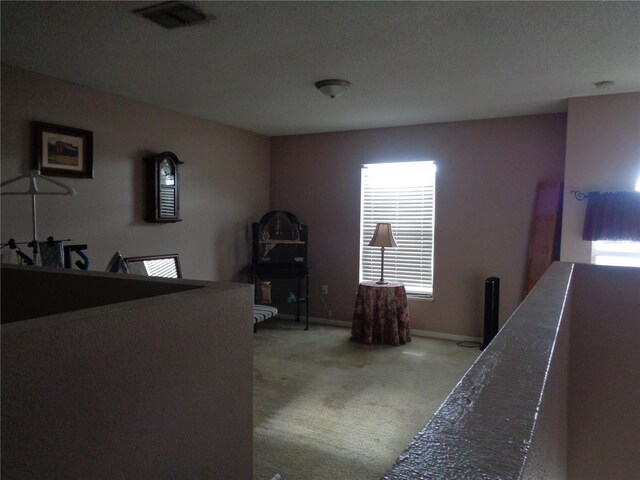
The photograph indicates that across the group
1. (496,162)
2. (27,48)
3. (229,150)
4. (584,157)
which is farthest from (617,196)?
(27,48)

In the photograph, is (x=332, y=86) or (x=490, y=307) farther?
(x=490, y=307)

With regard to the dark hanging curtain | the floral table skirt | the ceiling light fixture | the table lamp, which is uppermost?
the ceiling light fixture

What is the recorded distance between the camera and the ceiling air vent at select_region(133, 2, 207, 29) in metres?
2.08

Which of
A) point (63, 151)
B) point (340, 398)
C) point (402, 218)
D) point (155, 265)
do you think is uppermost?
point (63, 151)

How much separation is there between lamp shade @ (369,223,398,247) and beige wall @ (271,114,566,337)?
609 millimetres

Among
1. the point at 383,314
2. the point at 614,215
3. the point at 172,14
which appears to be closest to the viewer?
the point at 172,14

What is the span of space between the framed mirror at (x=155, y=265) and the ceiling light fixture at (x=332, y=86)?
2038 mm

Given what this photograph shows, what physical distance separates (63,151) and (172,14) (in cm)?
166

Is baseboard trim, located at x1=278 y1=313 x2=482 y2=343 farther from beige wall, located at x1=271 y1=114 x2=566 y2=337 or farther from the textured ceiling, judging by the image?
the textured ceiling

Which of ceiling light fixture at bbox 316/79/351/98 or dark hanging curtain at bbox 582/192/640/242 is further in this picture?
dark hanging curtain at bbox 582/192/640/242

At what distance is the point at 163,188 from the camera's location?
13.2 ft

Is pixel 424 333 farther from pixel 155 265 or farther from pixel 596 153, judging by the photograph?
pixel 155 265

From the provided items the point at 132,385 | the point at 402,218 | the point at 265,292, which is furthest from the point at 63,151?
the point at 402,218

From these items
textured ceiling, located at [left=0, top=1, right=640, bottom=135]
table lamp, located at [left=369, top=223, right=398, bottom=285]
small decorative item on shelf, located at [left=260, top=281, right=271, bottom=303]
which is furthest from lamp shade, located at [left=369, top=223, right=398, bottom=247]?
small decorative item on shelf, located at [left=260, top=281, right=271, bottom=303]
